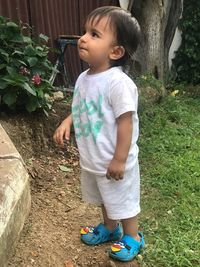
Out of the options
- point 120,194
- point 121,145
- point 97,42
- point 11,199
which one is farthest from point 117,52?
point 11,199

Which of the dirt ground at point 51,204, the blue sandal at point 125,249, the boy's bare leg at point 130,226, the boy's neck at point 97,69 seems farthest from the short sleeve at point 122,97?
the dirt ground at point 51,204

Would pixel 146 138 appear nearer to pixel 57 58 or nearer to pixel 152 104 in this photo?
pixel 152 104

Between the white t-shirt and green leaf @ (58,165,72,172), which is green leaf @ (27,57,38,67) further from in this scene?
the white t-shirt

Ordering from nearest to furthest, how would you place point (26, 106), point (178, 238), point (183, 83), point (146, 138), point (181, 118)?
point (178, 238)
point (26, 106)
point (146, 138)
point (181, 118)
point (183, 83)

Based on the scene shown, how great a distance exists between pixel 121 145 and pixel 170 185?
1526 millimetres

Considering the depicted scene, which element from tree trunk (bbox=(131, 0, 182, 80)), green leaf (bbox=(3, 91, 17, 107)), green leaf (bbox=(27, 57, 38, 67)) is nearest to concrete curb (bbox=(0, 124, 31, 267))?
green leaf (bbox=(3, 91, 17, 107))

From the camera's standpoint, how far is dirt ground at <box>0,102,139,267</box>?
2.72 meters

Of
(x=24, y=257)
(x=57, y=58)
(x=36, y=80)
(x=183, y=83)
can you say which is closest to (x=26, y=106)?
(x=36, y=80)

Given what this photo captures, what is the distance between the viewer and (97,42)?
7.77 feet

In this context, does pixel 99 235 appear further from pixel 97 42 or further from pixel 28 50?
pixel 28 50

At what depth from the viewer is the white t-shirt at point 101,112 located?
7.74ft

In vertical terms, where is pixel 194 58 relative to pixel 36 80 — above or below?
below

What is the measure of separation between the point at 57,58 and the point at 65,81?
32 cm

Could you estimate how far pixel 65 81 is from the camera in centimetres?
628
